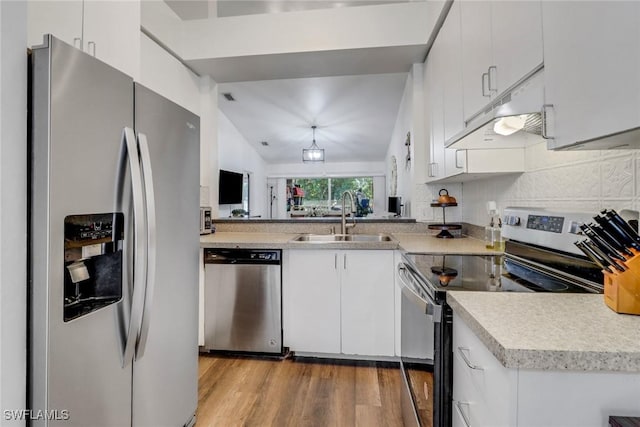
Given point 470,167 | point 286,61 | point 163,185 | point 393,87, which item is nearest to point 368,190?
point 393,87

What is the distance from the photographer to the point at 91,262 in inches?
38.0

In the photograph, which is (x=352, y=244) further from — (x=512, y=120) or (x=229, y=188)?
(x=229, y=188)

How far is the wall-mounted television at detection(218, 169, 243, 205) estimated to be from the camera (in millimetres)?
4812

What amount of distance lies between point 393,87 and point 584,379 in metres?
4.28

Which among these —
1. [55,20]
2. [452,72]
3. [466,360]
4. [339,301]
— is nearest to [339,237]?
[339,301]

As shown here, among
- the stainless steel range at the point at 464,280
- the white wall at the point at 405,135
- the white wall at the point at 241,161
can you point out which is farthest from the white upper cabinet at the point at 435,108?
the white wall at the point at 241,161

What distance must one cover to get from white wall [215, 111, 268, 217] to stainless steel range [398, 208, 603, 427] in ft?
13.8

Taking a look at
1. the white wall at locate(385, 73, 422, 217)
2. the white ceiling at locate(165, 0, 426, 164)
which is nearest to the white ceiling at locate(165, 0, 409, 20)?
the white ceiling at locate(165, 0, 426, 164)

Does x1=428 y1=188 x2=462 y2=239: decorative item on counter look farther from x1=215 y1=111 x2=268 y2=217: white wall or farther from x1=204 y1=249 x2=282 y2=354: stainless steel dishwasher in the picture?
x1=215 y1=111 x2=268 y2=217: white wall

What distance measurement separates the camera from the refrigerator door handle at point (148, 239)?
1.09 m

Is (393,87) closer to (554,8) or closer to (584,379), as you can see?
(554,8)

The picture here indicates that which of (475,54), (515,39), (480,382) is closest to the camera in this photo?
(480,382)

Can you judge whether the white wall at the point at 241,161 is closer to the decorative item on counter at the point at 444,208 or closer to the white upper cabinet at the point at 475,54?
the decorative item on counter at the point at 444,208

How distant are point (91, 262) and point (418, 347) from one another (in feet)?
3.84
